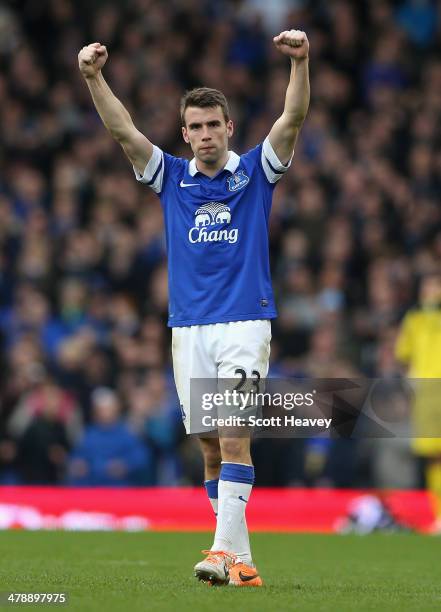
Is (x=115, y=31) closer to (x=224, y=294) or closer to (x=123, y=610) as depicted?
(x=224, y=294)

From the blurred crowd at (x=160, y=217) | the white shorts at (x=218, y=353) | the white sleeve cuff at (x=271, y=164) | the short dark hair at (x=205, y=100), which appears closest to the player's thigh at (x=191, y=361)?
the white shorts at (x=218, y=353)

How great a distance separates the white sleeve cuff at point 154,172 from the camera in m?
7.10

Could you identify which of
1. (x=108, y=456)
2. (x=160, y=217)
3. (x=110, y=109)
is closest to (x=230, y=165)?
(x=110, y=109)

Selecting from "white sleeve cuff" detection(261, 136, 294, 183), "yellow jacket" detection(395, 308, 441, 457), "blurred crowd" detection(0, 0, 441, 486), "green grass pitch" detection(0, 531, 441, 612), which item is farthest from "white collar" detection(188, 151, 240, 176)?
"blurred crowd" detection(0, 0, 441, 486)

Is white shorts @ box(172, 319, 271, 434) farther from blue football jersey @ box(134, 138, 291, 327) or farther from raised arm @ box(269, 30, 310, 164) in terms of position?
raised arm @ box(269, 30, 310, 164)

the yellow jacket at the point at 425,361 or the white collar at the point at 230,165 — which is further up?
the white collar at the point at 230,165

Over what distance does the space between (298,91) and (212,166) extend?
587 mm

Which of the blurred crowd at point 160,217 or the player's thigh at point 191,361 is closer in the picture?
the player's thigh at point 191,361

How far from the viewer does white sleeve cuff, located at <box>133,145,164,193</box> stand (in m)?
7.10

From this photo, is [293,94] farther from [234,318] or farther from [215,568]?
[215,568]

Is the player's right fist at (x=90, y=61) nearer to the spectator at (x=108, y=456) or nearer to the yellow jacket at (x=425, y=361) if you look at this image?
the yellow jacket at (x=425, y=361)

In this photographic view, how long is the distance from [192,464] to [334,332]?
2239mm

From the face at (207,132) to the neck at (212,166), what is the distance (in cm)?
2

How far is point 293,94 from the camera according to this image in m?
6.82
